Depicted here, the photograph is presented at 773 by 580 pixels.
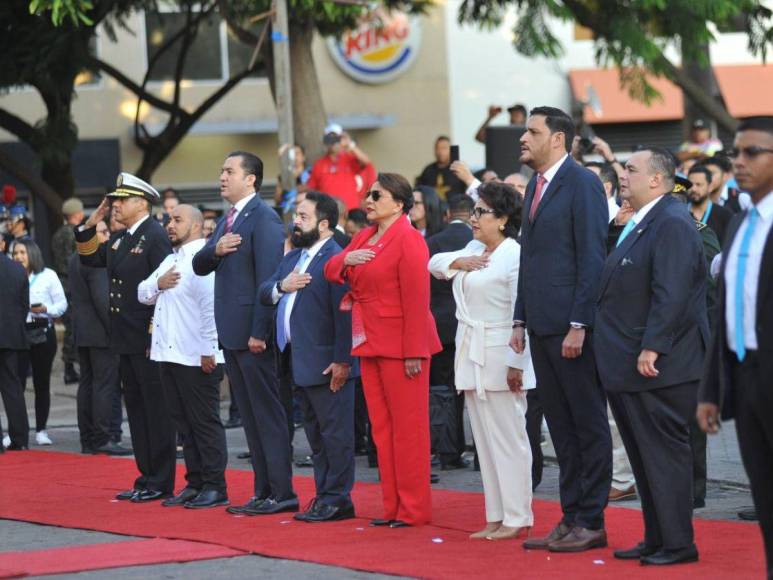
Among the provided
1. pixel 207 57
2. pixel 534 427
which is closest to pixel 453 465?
pixel 534 427

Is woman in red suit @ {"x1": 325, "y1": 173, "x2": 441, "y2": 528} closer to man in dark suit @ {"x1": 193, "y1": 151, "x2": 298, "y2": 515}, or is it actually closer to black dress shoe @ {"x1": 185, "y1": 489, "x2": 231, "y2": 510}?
man in dark suit @ {"x1": 193, "y1": 151, "x2": 298, "y2": 515}

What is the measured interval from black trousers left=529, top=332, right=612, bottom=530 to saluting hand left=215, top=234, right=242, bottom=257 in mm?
2336

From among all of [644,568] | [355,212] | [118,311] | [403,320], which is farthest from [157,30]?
[644,568]

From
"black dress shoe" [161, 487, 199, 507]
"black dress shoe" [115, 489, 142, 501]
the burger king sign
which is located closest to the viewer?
"black dress shoe" [161, 487, 199, 507]

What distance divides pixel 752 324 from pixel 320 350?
380cm

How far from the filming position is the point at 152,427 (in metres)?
11.0

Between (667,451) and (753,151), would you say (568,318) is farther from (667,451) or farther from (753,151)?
(753,151)

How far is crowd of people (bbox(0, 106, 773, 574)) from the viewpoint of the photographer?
7809 millimetres

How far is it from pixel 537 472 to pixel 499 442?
1.98m

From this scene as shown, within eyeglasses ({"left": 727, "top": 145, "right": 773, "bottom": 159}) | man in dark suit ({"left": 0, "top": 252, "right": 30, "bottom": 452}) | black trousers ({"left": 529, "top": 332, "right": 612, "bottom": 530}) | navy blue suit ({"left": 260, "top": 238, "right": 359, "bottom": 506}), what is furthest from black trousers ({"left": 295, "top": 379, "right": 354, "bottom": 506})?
man in dark suit ({"left": 0, "top": 252, "right": 30, "bottom": 452})

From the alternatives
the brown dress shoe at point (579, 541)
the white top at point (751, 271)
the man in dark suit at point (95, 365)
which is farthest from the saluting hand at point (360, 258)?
the man in dark suit at point (95, 365)

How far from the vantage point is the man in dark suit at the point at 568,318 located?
8359 millimetres

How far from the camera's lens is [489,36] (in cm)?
3108

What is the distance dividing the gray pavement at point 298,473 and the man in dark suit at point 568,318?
129 centimetres
